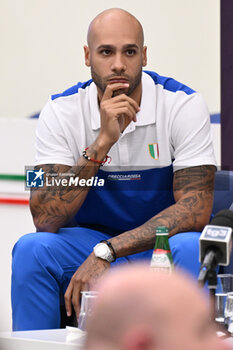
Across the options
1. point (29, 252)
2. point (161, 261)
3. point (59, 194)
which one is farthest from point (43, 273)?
point (161, 261)

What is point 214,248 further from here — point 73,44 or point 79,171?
point 73,44

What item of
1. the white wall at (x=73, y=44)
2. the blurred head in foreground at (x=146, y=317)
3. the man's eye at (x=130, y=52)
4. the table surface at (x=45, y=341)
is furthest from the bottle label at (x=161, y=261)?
the white wall at (x=73, y=44)

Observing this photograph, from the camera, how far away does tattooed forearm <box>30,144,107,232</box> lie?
2301 mm

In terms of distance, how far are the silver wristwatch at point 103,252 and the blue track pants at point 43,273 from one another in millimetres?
110

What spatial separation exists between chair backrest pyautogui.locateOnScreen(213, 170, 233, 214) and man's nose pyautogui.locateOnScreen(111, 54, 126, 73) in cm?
58

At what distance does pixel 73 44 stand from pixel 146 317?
345 cm

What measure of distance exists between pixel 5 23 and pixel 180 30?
41.0 inches

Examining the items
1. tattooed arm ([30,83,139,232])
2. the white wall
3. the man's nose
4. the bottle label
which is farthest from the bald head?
the white wall

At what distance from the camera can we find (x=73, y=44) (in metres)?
3.80

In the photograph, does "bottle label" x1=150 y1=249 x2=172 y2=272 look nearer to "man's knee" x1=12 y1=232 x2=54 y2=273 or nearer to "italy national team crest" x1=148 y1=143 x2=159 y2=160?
"man's knee" x1=12 y1=232 x2=54 y2=273

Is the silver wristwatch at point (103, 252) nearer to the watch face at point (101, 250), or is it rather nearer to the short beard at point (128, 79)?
the watch face at point (101, 250)

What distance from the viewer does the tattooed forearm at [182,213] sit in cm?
216

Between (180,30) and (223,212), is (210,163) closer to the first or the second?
(223,212)

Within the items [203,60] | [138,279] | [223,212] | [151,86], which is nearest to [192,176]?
[151,86]
